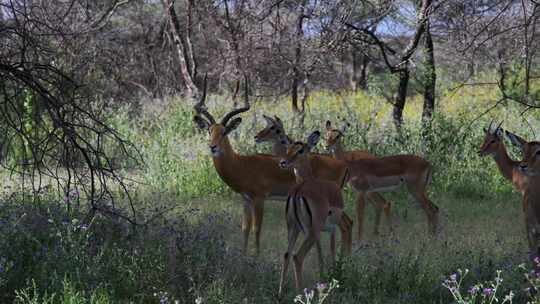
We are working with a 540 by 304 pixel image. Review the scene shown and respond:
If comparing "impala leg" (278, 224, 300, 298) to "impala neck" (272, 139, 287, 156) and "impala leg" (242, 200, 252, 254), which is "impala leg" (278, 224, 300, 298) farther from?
"impala neck" (272, 139, 287, 156)

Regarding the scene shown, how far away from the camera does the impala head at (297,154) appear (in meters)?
6.41

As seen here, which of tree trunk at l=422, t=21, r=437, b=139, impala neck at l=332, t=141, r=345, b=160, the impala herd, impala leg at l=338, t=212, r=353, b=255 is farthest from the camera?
tree trunk at l=422, t=21, r=437, b=139

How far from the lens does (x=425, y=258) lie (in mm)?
5801

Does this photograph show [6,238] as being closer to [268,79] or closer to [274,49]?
[274,49]

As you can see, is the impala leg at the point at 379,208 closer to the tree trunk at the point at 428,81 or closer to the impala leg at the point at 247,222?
the impala leg at the point at 247,222

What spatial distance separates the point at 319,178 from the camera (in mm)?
7105

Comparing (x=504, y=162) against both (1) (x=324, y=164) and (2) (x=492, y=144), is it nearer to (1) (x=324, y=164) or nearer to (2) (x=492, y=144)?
(2) (x=492, y=144)

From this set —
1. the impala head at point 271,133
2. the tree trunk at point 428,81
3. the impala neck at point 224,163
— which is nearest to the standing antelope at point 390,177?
the impala head at point 271,133

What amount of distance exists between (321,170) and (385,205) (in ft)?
3.43

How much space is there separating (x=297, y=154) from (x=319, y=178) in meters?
0.70

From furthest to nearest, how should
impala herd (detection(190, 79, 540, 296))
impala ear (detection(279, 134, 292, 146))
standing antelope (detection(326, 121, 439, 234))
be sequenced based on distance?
impala ear (detection(279, 134, 292, 146)) → standing antelope (detection(326, 121, 439, 234)) → impala herd (detection(190, 79, 540, 296))

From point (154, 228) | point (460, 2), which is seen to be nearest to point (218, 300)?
point (154, 228)

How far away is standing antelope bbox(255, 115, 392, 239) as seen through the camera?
23.5ft

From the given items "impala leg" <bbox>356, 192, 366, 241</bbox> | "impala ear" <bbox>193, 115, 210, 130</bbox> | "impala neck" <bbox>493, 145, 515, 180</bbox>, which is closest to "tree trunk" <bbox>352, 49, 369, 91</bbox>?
"impala neck" <bbox>493, 145, 515, 180</bbox>
